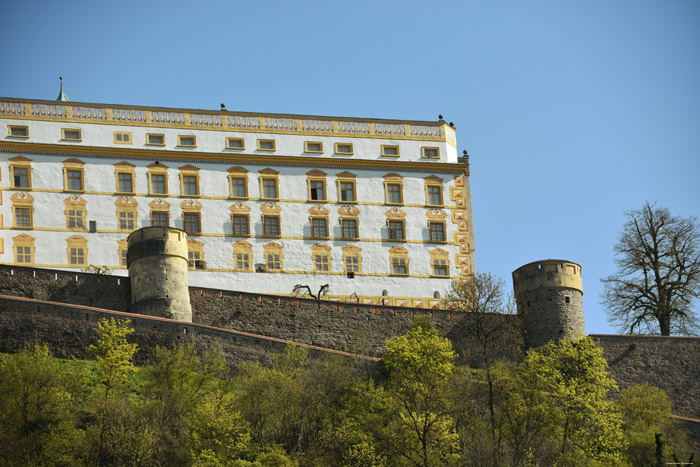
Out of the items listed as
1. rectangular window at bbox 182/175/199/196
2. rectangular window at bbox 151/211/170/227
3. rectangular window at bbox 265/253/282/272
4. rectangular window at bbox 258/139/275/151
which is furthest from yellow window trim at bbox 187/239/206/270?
rectangular window at bbox 258/139/275/151

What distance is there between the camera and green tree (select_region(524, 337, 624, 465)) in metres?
58.9

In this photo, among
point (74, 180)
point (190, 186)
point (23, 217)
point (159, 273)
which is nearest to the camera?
point (159, 273)

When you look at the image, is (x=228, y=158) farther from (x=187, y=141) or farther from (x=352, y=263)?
(x=352, y=263)

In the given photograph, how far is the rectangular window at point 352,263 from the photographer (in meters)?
77.4

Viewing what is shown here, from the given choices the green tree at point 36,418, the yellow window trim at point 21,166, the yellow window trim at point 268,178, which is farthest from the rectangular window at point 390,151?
the green tree at point 36,418

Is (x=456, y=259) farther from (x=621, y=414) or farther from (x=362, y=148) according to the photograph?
(x=621, y=414)

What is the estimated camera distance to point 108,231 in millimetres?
74625

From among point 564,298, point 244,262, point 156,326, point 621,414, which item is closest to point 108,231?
point 244,262

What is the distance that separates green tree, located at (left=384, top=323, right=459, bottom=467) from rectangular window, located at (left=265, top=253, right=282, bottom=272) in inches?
464

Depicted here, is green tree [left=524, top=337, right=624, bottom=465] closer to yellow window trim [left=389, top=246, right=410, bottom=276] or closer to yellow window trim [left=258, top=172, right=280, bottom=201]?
yellow window trim [left=389, top=246, right=410, bottom=276]

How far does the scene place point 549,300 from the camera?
229 ft

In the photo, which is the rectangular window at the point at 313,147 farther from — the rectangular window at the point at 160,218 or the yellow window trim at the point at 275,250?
the rectangular window at the point at 160,218

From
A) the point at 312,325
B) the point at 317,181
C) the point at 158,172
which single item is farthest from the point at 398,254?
the point at 158,172

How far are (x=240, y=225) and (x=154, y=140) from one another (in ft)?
22.5
